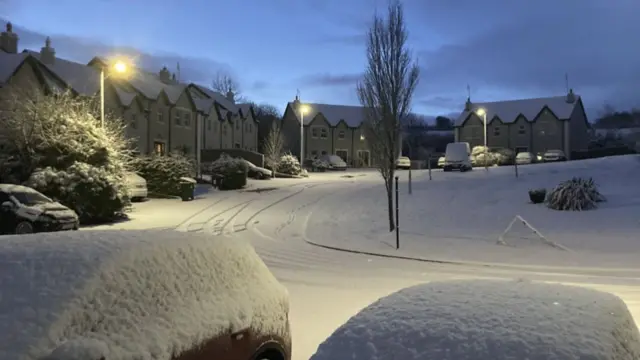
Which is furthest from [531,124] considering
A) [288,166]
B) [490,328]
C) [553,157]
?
[490,328]

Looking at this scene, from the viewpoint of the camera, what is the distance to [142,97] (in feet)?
144

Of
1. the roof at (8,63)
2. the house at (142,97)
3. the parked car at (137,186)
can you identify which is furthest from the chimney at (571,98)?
the roof at (8,63)

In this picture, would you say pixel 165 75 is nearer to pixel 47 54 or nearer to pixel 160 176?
pixel 47 54

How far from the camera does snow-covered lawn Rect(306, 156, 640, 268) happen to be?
50.3ft

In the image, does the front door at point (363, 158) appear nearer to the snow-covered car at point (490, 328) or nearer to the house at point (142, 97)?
the house at point (142, 97)

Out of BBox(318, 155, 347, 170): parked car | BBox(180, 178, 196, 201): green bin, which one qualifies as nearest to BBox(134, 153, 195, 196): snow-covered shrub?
BBox(180, 178, 196, 201): green bin

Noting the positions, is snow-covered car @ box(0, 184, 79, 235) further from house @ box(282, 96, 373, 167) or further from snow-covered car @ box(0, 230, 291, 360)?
house @ box(282, 96, 373, 167)

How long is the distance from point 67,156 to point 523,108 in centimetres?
5748

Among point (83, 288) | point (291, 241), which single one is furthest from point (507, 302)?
point (291, 241)

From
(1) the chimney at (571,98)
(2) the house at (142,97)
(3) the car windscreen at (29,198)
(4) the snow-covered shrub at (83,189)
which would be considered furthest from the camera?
(1) the chimney at (571,98)

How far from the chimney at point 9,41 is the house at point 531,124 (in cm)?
4893

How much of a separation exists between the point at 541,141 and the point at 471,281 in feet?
220

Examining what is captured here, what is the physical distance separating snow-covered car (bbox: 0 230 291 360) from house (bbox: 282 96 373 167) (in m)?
66.2

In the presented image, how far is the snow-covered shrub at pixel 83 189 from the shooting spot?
20.5 meters
